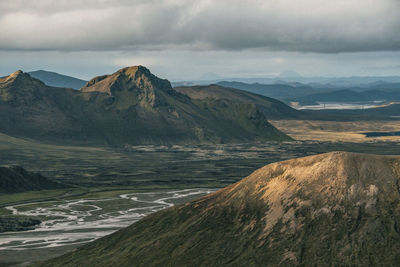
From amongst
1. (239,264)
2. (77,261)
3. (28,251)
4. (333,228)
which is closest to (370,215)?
(333,228)

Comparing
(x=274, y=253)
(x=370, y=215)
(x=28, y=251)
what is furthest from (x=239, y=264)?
(x=28, y=251)

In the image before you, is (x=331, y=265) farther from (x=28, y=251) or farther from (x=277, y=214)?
(x=28, y=251)

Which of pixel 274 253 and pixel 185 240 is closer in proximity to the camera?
pixel 274 253

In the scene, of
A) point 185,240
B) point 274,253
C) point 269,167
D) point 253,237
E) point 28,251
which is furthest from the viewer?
point 28,251

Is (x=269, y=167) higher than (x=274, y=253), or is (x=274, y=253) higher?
(x=269, y=167)

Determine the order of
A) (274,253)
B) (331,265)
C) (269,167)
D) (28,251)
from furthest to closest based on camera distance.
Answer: (28,251) < (269,167) < (274,253) < (331,265)

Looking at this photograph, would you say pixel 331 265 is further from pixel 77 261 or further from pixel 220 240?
pixel 77 261

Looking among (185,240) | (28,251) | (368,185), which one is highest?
(368,185)
